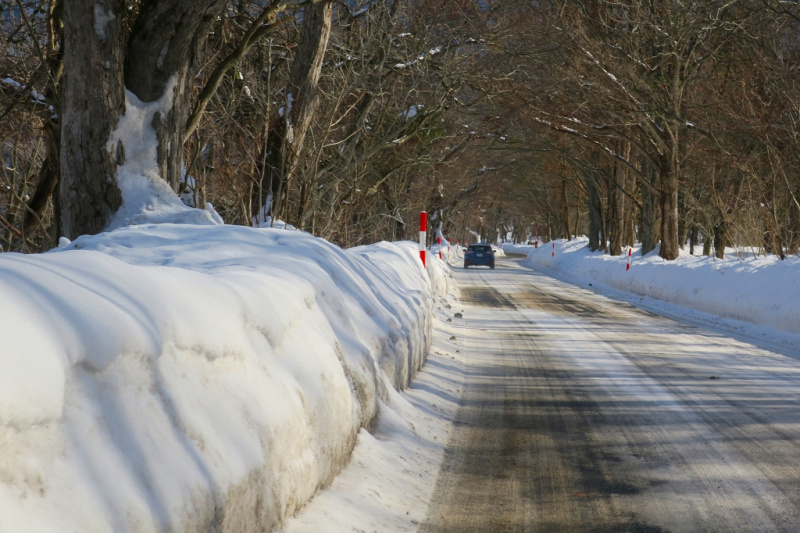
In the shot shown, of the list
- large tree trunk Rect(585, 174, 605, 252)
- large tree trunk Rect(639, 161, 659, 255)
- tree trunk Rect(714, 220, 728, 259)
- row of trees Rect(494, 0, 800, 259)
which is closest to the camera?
row of trees Rect(494, 0, 800, 259)

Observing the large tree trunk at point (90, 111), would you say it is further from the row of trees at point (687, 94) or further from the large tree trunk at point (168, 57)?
the row of trees at point (687, 94)

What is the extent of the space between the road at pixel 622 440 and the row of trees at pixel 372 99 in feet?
14.8

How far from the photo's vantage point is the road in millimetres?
4539

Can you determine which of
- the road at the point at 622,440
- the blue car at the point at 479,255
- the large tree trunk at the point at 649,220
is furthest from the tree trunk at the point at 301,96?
the blue car at the point at 479,255

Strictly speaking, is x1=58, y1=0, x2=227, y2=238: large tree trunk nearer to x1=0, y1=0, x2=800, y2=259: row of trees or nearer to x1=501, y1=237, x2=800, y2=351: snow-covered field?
x1=0, y1=0, x2=800, y2=259: row of trees

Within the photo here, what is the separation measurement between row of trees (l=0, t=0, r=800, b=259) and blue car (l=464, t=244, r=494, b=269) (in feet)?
18.3

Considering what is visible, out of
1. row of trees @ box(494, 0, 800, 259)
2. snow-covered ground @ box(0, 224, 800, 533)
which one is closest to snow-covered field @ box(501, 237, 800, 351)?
row of trees @ box(494, 0, 800, 259)

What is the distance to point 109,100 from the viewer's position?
768 cm

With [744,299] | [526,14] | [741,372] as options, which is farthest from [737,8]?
[741,372]

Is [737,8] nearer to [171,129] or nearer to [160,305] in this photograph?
[171,129]

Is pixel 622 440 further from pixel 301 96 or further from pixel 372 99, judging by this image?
pixel 372 99

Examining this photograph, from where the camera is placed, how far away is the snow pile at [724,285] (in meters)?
14.4

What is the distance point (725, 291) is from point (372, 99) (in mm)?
8993

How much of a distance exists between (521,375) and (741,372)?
8.91 ft
